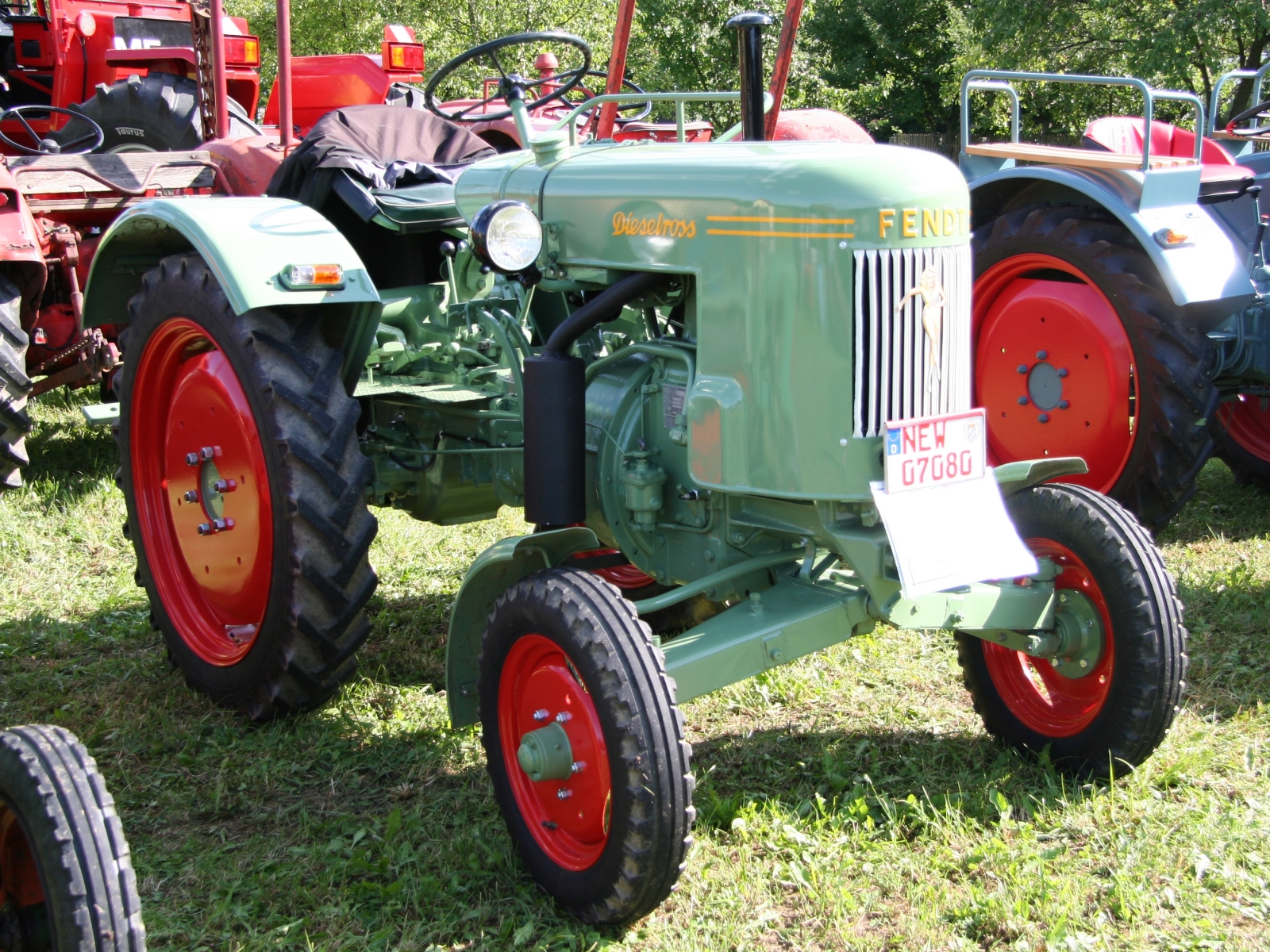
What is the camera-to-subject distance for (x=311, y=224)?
11.0ft

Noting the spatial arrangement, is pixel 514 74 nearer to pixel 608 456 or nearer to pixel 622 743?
pixel 608 456

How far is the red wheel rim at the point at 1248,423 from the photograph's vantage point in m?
5.64

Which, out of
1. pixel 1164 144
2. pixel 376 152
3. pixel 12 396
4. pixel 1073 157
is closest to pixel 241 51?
pixel 12 396

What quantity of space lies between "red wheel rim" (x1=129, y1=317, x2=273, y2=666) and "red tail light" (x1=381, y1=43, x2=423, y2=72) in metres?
6.90

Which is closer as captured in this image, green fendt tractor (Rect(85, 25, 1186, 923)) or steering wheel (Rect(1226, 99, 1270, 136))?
green fendt tractor (Rect(85, 25, 1186, 923))

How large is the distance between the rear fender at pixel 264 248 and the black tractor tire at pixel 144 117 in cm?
365

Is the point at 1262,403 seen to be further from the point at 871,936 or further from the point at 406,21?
the point at 406,21

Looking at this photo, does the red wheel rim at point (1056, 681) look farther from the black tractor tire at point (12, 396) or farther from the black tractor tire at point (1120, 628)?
the black tractor tire at point (12, 396)

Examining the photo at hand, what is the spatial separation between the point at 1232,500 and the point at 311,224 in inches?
167

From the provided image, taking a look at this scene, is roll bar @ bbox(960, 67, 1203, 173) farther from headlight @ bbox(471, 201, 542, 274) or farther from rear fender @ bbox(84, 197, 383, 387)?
rear fender @ bbox(84, 197, 383, 387)

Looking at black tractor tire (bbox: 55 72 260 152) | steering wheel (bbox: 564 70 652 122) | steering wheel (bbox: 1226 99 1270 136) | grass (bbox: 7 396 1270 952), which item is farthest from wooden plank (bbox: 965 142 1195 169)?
black tractor tire (bbox: 55 72 260 152)

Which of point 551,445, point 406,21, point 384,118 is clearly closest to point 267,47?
point 406,21

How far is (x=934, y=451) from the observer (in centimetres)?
255

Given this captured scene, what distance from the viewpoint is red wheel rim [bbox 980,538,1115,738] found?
2.92m
